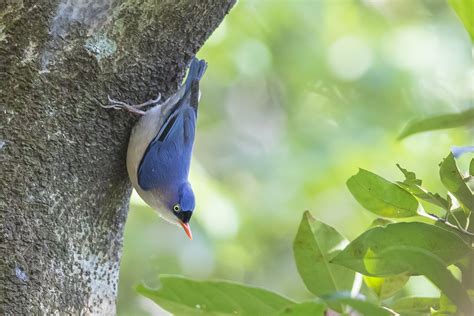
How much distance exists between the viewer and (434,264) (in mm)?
Result: 1400

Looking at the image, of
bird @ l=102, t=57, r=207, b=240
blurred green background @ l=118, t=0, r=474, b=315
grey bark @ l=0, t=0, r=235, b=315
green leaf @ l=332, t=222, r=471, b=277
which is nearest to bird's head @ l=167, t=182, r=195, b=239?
bird @ l=102, t=57, r=207, b=240

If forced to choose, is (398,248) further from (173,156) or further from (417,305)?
(173,156)

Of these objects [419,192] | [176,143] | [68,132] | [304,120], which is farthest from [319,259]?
[304,120]

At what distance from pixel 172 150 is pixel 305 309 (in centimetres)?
209

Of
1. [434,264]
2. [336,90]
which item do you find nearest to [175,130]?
[434,264]

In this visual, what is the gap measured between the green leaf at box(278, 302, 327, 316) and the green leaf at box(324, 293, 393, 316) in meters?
0.02

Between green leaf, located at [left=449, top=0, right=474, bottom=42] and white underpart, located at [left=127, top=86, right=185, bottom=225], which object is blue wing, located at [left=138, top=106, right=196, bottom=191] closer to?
white underpart, located at [left=127, top=86, right=185, bottom=225]

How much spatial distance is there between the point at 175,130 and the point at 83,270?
1.26m

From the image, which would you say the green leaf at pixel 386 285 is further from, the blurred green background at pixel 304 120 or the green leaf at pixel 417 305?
the blurred green background at pixel 304 120

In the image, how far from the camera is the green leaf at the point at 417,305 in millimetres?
1653

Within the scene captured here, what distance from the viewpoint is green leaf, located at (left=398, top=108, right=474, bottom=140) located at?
68.1 inches

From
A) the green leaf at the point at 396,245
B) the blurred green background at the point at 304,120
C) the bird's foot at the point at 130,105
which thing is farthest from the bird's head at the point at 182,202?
the green leaf at the point at 396,245

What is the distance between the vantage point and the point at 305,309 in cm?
128

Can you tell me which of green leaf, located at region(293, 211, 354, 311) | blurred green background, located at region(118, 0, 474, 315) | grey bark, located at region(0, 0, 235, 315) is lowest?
blurred green background, located at region(118, 0, 474, 315)
